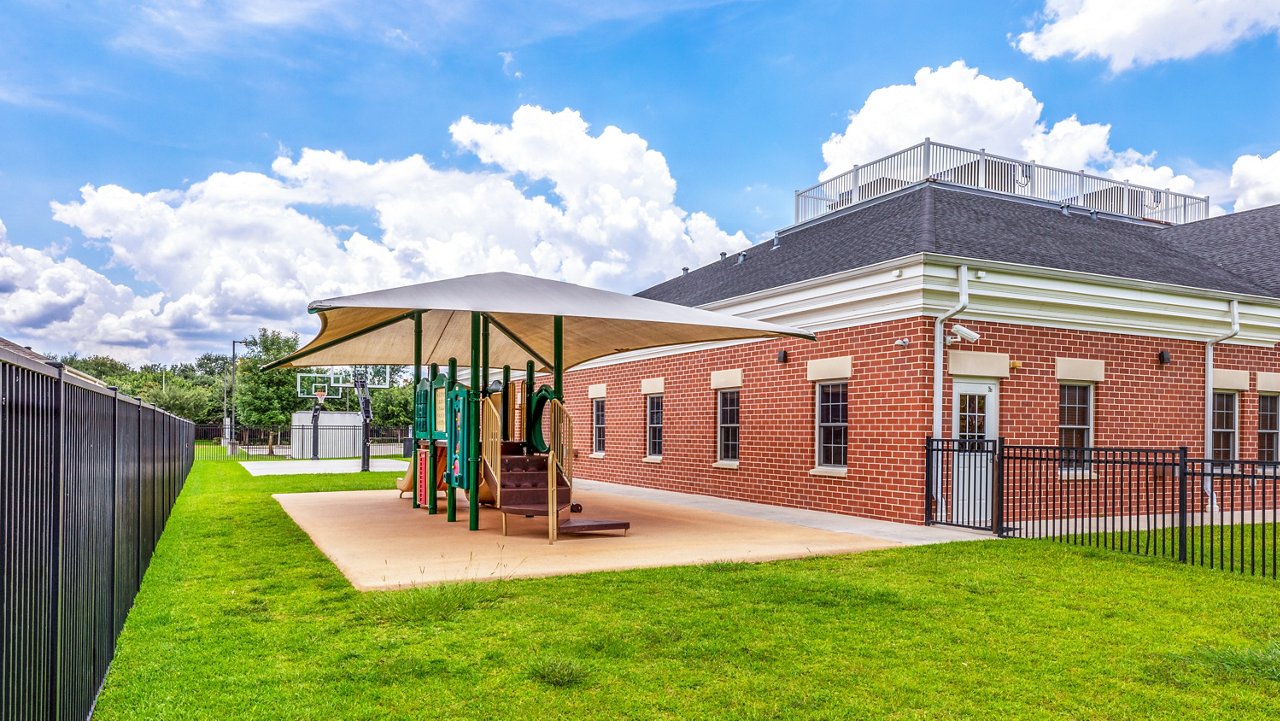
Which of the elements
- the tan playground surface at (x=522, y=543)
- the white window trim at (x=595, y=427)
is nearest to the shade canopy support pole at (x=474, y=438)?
the tan playground surface at (x=522, y=543)

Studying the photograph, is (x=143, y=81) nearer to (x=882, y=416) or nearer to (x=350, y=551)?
(x=350, y=551)

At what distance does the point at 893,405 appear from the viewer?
491 inches

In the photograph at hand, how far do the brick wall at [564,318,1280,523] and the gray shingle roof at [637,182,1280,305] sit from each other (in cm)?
Result: 108

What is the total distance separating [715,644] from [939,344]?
7707 millimetres

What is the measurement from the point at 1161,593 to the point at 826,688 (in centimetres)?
414

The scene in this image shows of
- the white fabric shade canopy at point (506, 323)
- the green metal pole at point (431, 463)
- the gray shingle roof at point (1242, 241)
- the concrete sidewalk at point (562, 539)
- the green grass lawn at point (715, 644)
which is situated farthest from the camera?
the gray shingle roof at point (1242, 241)

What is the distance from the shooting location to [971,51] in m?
17.3

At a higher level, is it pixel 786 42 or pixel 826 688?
pixel 786 42

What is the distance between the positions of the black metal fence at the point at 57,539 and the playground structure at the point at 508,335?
414 centimetres

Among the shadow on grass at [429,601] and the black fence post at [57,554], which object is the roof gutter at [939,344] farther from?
the black fence post at [57,554]

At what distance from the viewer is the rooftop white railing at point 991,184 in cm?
1773

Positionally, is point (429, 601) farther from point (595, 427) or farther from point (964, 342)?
point (595, 427)

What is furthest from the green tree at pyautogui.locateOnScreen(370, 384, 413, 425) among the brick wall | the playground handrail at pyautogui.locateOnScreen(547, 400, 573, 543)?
the playground handrail at pyautogui.locateOnScreen(547, 400, 573, 543)

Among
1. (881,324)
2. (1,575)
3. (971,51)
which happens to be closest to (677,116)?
(971,51)
